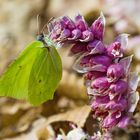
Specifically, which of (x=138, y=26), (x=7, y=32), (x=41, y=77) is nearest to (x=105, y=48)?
(x=41, y=77)

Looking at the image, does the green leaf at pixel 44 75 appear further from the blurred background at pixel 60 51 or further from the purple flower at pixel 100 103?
the purple flower at pixel 100 103

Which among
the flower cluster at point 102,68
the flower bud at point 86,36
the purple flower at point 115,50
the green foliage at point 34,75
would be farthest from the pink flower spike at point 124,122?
the green foliage at point 34,75

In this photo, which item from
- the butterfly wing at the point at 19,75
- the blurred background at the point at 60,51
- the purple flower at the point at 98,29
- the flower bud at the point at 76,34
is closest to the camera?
the flower bud at the point at 76,34

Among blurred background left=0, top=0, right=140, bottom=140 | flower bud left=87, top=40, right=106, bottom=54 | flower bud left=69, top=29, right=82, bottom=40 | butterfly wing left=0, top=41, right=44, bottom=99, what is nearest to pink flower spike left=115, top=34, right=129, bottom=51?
flower bud left=87, top=40, right=106, bottom=54

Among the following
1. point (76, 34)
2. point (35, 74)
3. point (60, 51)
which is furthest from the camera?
point (60, 51)

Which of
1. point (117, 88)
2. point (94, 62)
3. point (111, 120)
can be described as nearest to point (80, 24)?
point (94, 62)

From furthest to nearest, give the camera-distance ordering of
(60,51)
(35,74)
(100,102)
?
(60,51), (35,74), (100,102)

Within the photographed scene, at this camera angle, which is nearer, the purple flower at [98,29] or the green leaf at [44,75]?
the purple flower at [98,29]

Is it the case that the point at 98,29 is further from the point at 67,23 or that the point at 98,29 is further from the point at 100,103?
the point at 100,103

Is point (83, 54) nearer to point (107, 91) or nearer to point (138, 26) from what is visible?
point (107, 91)
